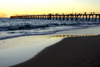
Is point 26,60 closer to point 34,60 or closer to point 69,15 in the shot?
point 34,60

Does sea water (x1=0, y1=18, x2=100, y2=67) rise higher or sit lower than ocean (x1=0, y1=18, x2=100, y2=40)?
higher

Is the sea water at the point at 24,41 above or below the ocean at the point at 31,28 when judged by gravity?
above

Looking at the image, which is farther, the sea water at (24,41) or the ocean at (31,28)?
the ocean at (31,28)

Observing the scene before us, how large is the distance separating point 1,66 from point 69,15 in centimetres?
7070

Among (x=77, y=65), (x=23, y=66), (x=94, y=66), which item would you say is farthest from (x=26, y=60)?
(x=94, y=66)

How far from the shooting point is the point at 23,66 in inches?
163

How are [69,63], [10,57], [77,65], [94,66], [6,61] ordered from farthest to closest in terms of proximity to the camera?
[10,57] < [6,61] < [69,63] < [77,65] < [94,66]

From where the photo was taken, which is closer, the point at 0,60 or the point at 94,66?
the point at 94,66

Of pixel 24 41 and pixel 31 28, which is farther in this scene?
pixel 31 28

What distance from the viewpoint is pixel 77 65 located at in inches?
156

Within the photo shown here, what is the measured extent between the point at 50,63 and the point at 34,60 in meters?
0.67

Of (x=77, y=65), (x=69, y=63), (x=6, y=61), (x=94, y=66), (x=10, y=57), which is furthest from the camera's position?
(x=10, y=57)

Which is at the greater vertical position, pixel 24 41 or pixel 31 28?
pixel 24 41

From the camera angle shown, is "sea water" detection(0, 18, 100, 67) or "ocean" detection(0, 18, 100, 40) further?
"ocean" detection(0, 18, 100, 40)
